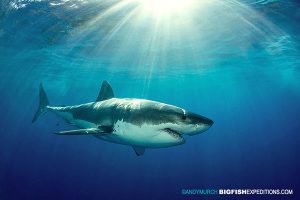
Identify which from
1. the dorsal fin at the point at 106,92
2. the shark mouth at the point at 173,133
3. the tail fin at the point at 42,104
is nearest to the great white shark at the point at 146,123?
the shark mouth at the point at 173,133

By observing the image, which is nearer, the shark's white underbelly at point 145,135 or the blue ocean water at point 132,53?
the shark's white underbelly at point 145,135

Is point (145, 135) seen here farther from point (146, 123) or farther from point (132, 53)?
point (132, 53)

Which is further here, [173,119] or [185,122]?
[173,119]

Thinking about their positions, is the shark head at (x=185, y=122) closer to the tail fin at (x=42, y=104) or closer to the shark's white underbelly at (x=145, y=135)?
the shark's white underbelly at (x=145, y=135)

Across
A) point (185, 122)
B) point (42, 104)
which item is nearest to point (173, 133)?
point (185, 122)

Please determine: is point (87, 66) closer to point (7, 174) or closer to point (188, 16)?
point (188, 16)

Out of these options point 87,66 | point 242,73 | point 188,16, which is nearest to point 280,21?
point 188,16

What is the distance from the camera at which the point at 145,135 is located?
18.1 feet

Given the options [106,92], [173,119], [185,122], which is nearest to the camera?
[185,122]

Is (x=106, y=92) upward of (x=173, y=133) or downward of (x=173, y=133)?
downward

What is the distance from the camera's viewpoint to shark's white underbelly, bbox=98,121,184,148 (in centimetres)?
517

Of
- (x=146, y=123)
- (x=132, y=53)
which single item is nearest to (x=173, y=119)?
A: (x=146, y=123)

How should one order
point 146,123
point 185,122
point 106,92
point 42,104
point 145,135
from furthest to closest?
point 42,104 < point 106,92 < point 145,135 < point 146,123 < point 185,122

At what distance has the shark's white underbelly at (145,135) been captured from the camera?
5172mm
